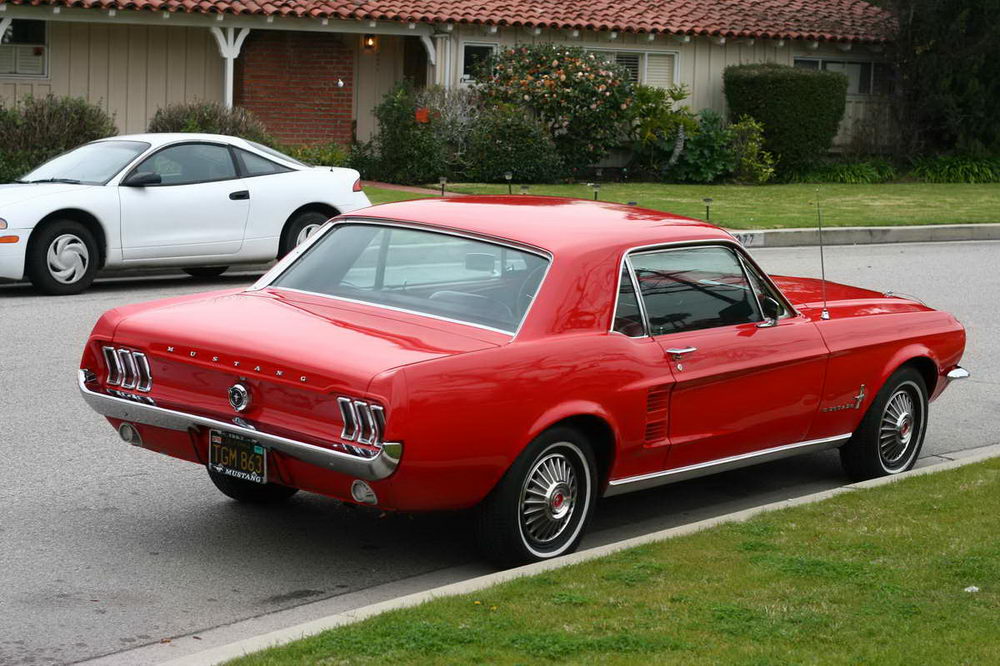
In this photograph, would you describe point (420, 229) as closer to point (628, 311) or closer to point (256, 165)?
point (628, 311)

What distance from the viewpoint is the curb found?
19.0 metres

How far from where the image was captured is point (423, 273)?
6.35 meters

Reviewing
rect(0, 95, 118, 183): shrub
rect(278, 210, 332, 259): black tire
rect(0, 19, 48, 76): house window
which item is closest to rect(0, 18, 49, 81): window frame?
rect(0, 19, 48, 76): house window

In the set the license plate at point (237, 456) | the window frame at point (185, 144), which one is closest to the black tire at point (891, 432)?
the license plate at point (237, 456)

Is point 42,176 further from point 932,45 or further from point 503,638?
point 932,45

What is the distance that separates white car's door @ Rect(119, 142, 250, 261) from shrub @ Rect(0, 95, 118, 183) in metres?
5.61

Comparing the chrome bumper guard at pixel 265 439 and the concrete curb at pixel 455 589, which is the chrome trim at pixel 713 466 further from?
the chrome bumper guard at pixel 265 439

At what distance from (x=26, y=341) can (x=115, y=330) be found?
494 cm

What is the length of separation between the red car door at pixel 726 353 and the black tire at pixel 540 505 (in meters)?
0.56

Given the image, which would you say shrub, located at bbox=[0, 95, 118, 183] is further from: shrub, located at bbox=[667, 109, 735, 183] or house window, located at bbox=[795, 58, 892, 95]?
house window, located at bbox=[795, 58, 892, 95]

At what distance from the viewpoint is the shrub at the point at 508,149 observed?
2520 cm

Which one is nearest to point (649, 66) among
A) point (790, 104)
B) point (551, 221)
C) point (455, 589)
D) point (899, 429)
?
point (790, 104)

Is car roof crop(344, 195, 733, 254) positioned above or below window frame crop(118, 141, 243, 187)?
below

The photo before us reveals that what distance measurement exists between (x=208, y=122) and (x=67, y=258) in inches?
305
